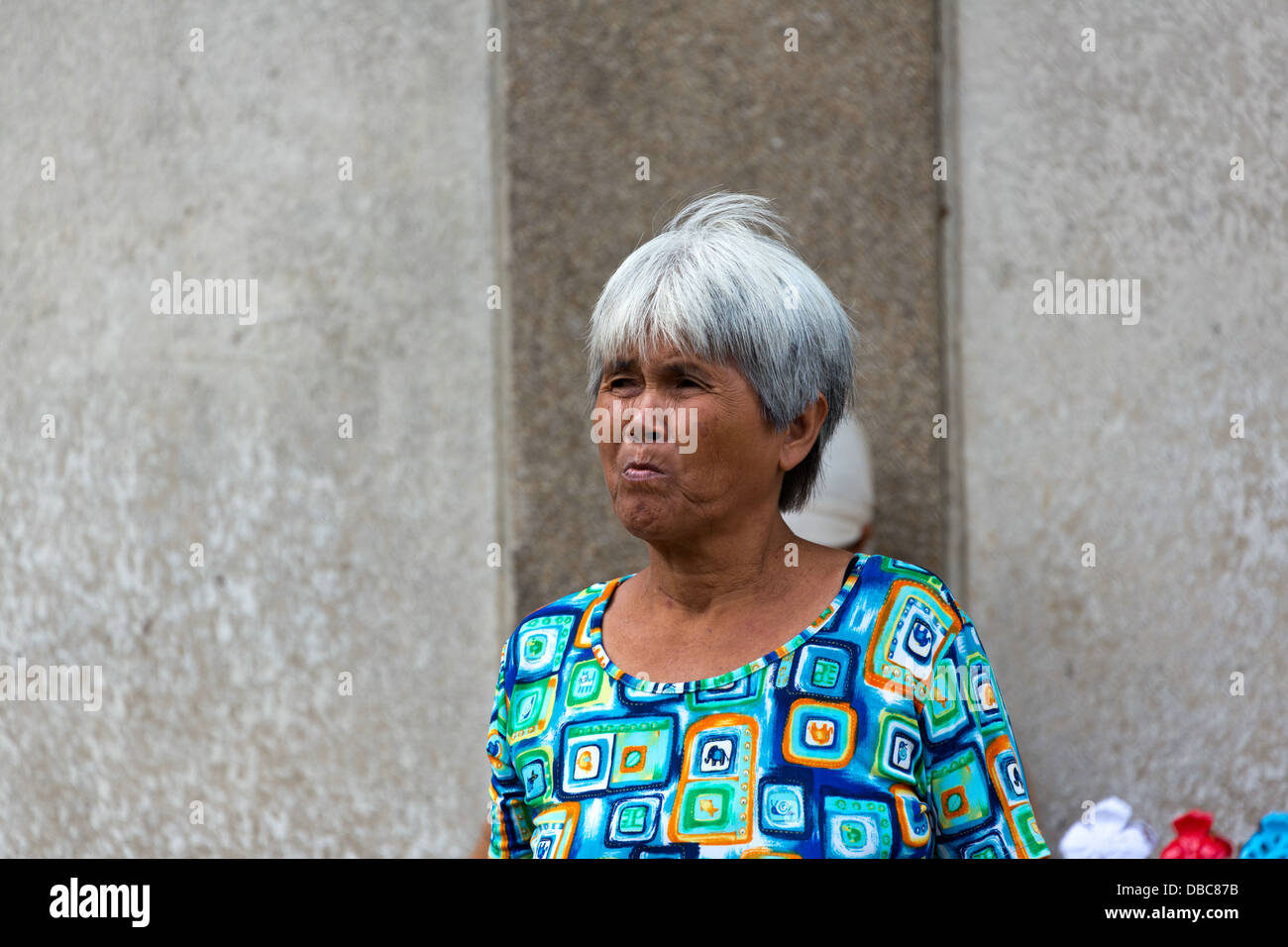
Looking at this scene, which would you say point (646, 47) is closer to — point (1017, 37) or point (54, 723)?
point (1017, 37)

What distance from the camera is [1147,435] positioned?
3.87m

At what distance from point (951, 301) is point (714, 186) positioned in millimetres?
752

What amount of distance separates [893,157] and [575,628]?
2.27 m

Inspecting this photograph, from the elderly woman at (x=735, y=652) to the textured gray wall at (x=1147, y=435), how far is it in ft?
5.95

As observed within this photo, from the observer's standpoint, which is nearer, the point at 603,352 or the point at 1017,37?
the point at 603,352

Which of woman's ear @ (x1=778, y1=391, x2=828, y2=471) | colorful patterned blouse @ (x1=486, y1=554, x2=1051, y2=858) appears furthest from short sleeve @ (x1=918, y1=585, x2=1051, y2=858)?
woman's ear @ (x1=778, y1=391, x2=828, y2=471)

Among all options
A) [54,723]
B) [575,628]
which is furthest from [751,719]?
[54,723]

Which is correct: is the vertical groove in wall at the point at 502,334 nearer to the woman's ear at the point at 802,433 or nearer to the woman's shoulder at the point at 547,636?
the woman's shoulder at the point at 547,636

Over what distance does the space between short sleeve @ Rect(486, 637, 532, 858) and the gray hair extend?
530 mm

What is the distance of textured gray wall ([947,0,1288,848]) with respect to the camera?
384cm

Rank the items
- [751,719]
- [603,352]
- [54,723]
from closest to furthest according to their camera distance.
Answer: [751,719] < [603,352] < [54,723]

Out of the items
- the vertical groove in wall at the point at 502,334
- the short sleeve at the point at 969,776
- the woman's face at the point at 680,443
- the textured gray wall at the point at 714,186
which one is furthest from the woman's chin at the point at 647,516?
the vertical groove in wall at the point at 502,334
